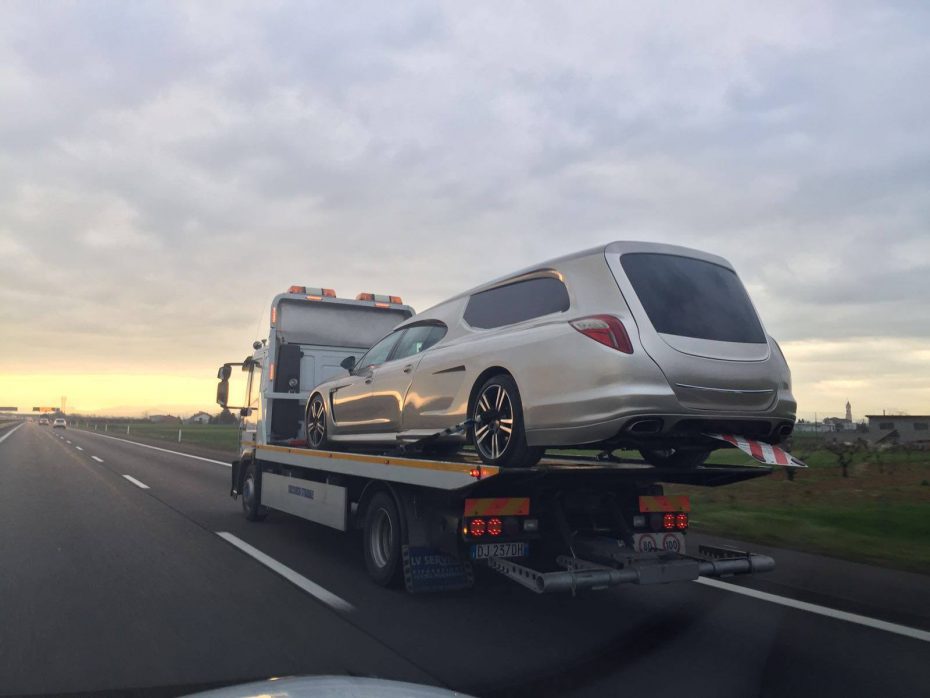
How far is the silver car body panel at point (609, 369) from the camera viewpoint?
17.2 feet

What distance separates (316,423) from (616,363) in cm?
558

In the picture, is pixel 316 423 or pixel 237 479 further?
pixel 237 479

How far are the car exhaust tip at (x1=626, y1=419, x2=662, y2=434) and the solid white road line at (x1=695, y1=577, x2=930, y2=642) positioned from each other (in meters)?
2.19

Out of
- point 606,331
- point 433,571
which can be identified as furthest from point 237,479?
point 606,331

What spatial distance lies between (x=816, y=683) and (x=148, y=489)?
1341 cm

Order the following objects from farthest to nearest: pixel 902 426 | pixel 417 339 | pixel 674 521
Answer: pixel 902 426 → pixel 417 339 → pixel 674 521

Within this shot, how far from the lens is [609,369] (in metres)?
5.27

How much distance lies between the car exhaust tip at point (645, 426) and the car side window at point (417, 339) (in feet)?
8.56

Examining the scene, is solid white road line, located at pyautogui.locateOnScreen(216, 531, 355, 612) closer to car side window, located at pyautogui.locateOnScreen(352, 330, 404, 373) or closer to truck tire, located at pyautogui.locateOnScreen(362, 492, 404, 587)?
truck tire, located at pyautogui.locateOnScreen(362, 492, 404, 587)

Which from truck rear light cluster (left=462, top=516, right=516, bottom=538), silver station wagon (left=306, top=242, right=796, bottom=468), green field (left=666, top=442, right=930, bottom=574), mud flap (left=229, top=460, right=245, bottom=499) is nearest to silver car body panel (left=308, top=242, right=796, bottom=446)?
silver station wagon (left=306, top=242, right=796, bottom=468)

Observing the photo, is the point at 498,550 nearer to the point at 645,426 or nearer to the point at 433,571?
the point at 433,571

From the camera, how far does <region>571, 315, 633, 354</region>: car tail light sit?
210 inches

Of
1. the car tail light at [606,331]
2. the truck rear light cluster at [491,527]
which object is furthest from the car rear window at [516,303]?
the truck rear light cluster at [491,527]

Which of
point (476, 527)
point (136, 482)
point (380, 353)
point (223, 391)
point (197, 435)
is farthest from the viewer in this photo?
point (197, 435)
